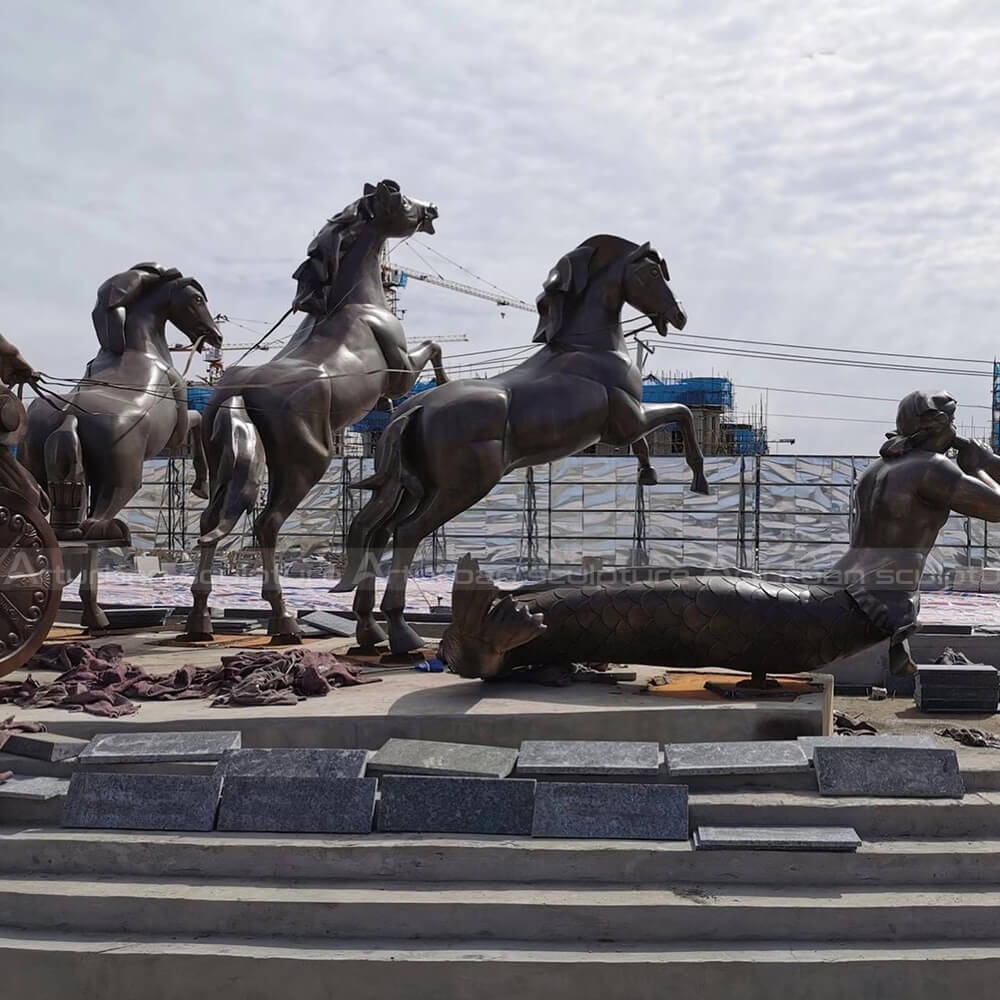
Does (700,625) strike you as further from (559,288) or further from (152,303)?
(152,303)

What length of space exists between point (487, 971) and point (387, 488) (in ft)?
9.50

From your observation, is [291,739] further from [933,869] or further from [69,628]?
[69,628]

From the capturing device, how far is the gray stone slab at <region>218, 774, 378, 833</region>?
337cm

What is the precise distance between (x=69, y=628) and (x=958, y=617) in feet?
26.9

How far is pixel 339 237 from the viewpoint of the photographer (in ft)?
20.8

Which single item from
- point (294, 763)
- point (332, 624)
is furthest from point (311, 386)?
point (294, 763)

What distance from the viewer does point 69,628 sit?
7160 mm

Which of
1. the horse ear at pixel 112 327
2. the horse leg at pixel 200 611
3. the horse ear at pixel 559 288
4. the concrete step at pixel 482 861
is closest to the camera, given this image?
the concrete step at pixel 482 861

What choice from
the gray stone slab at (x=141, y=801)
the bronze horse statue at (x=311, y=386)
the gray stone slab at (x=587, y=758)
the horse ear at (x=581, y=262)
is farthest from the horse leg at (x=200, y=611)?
the gray stone slab at (x=587, y=758)

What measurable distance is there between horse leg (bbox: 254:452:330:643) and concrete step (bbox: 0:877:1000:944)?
8.85 ft

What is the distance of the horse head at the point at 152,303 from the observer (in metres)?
6.60

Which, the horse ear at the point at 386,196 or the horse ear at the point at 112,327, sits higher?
the horse ear at the point at 386,196

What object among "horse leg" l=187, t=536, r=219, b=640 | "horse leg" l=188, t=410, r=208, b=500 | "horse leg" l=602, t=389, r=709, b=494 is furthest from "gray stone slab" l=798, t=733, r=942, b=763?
"horse leg" l=188, t=410, r=208, b=500

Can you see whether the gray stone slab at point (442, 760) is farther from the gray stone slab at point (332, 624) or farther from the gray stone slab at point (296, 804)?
the gray stone slab at point (332, 624)
